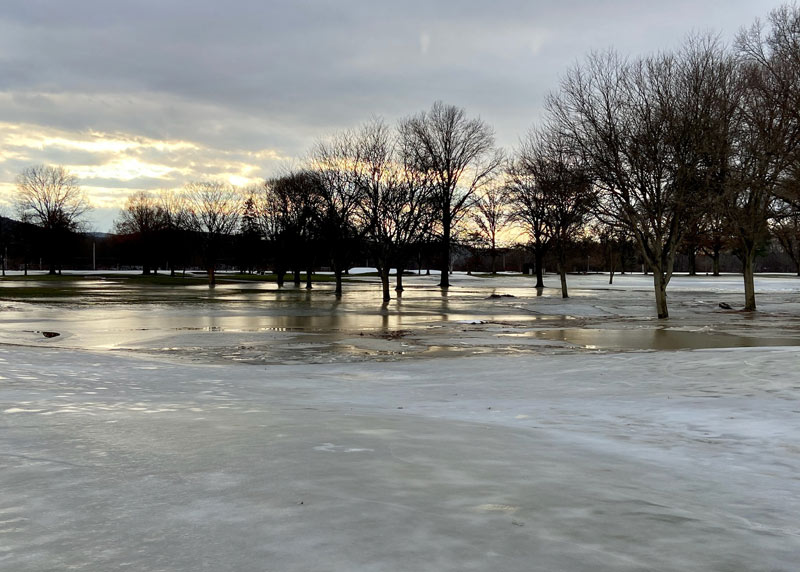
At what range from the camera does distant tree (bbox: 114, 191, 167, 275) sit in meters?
93.7

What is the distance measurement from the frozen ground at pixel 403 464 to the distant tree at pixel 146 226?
8632 cm

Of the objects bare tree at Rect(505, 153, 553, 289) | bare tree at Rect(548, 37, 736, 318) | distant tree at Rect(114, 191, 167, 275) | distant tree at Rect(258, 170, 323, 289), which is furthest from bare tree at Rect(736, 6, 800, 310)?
distant tree at Rect(114, 191, 167, 275)

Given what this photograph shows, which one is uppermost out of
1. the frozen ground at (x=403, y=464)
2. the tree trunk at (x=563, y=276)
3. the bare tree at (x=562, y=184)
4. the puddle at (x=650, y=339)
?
the bare tree at (x=562, y=184)

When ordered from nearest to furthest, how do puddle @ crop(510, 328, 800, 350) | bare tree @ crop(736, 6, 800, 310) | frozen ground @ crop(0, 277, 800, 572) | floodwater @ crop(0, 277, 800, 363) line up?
frozen ground @ crop(0, 277, 800, 572) < floodwater @ crop(0, 277, 800, 363) < puddle @ crop(510, 328, 800, 350) < bare tree @ crop(736, 6, 800, 310)

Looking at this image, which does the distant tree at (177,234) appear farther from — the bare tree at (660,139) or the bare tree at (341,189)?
the bare tree at (660,139)

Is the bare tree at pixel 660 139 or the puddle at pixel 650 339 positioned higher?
the bare tree at pixel 660 139

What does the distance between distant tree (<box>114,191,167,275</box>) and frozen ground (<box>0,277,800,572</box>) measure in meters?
86.3

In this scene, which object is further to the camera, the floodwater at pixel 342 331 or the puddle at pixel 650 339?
the puddle at pixel 650 339

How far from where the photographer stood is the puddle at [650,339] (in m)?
15.1

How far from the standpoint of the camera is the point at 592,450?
6004 millimetres

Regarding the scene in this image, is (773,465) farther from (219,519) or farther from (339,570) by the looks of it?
(219,519)

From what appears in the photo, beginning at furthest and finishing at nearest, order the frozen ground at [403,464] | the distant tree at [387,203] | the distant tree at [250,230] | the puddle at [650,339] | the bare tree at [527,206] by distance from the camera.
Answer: the distant tree at [250,230]
the bare tree at [527,206]
the distant tree at [387,203]
the puddle at [650,339]
the frozen ground at [403,464]

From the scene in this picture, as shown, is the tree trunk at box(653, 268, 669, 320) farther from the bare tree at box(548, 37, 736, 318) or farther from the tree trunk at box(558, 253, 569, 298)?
the tree trunk at box(558, 253, 569, 298)

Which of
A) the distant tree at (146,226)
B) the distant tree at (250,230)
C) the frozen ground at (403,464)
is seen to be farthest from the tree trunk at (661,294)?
the distant tree at (146,226)
